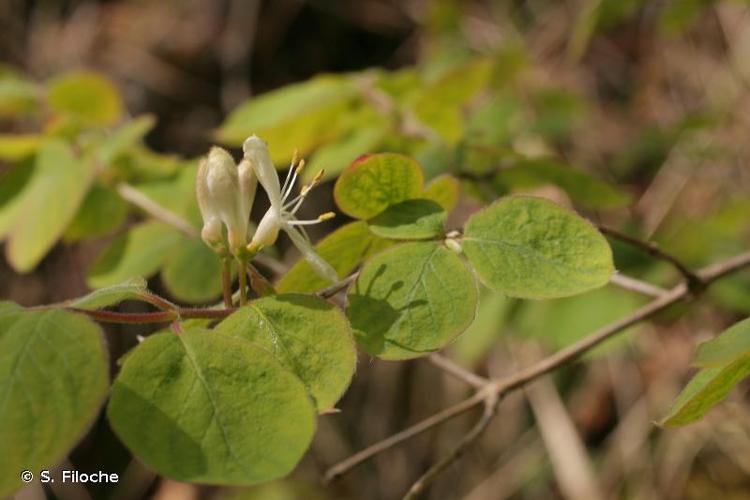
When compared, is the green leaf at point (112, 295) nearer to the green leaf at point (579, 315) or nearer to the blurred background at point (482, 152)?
the blurred background at point (482, 152)

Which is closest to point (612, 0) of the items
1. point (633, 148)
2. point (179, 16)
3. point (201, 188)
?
point (633, 148)

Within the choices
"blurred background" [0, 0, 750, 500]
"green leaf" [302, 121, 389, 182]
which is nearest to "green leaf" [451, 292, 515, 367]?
"blurred background" [0, 0, 750, 500]

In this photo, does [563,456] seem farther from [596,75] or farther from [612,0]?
[596,75]

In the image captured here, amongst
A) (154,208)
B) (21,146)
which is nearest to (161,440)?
(154,208)

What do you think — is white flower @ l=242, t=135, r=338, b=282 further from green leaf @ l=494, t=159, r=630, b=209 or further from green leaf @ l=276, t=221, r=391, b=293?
green leaf @ l=494, t=159, r=630, b=209

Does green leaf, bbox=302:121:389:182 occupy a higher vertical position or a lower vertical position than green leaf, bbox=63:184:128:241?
higher
